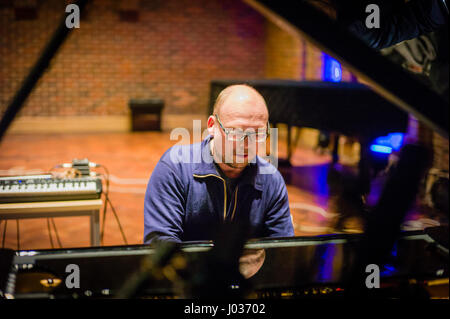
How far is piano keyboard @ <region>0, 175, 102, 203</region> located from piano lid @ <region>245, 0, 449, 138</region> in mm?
1950

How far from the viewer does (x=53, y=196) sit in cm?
246

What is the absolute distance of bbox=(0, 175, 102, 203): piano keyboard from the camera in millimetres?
2368

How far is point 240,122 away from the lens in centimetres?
172

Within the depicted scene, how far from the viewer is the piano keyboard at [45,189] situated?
2.37m

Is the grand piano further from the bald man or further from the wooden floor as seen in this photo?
the wooden floor

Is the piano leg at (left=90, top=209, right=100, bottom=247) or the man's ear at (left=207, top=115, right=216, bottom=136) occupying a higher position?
the man's ear at (left=207, top=115, right=216, bottom=136)

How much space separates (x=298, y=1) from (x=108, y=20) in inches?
366

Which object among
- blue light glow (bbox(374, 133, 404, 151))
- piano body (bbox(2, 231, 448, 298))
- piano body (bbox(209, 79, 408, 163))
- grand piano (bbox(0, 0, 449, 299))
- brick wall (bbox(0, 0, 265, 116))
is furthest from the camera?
brick wall (bbox(0, 0, 265, 116))

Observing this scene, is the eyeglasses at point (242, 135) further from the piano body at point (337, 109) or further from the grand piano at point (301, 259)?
the piano body at point (337, 109)

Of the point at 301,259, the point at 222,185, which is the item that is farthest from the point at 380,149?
the point at 301,259

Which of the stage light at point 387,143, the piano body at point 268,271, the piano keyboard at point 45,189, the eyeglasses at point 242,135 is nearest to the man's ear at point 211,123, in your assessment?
the eyeglasses at point 242,135

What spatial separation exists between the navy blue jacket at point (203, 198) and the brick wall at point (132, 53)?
26.2 feet

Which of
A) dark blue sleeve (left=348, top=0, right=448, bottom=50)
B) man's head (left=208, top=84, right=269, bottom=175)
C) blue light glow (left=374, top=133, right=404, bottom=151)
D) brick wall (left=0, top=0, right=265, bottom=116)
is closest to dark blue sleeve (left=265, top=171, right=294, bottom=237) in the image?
man's head (left=208, top=84, right=269, bottom=175)
